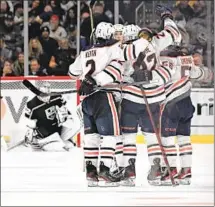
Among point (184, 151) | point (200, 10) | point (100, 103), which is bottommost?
point (184, 151)

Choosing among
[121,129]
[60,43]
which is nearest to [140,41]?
[121,129]

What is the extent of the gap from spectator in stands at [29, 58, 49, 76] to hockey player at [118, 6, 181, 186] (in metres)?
1.30

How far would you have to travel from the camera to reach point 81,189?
3.27m

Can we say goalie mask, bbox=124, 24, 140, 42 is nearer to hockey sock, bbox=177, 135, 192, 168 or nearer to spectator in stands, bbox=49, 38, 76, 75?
hockey sock, bbox=177, 135, 192, 168

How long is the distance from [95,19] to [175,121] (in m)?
0.61

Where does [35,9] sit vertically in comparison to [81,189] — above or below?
above

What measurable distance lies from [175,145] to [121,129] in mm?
247

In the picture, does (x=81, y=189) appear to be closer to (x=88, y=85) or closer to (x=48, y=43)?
(x=88, y=85)

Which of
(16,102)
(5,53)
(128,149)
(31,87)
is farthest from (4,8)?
(128,149)

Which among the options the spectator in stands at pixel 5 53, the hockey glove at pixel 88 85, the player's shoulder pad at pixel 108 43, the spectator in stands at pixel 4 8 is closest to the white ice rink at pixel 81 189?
the hockey glove at pixel 88 85

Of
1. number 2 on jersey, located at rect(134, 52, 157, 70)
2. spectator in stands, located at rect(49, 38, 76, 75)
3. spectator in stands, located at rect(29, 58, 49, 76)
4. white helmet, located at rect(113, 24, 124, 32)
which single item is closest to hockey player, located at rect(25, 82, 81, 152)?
spectator in stands, located at rect(29, 58, 49, 76)

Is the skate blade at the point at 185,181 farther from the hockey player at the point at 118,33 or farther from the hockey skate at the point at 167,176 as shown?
the hockey player at the point at 118,33

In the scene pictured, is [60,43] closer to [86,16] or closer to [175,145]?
[86,16]

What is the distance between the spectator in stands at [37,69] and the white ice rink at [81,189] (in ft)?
2.33
